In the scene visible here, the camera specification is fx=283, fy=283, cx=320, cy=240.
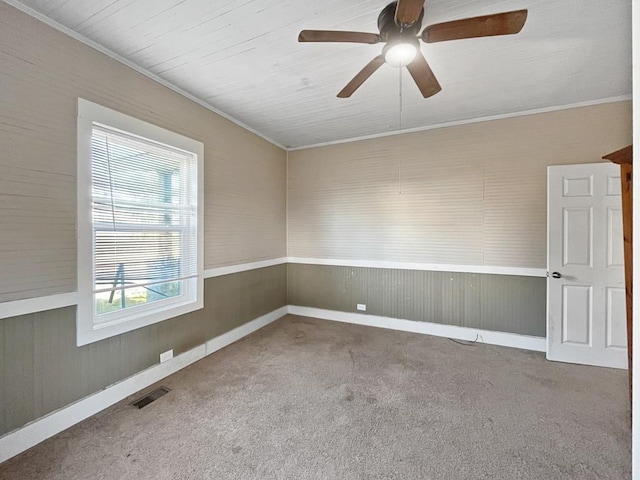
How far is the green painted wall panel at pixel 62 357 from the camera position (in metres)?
1.74

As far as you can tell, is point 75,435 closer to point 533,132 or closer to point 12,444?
point 12,444

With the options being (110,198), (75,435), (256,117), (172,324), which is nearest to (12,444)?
(75,435)

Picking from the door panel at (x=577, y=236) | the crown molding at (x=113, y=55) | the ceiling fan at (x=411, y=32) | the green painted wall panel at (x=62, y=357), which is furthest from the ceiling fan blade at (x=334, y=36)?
the door panel at (x=577, y=236)

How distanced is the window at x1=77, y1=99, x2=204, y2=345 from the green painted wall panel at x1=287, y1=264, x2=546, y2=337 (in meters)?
1.90

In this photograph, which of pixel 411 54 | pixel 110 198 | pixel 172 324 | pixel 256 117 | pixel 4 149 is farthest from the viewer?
pixel 256 117

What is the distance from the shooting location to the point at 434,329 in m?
3.72

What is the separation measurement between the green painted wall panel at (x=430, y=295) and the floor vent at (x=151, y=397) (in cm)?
240

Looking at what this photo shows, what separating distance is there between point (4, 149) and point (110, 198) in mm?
632

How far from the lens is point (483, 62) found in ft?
7.65

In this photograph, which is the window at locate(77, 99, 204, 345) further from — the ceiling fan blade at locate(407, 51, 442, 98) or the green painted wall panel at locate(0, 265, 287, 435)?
the ceiling fan blade at locate(407, 51, 442, 98)

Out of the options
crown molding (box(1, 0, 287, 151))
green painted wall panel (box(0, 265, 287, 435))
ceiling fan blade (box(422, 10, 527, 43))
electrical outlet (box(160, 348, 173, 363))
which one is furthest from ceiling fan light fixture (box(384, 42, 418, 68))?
electrical outlet (box(160, 348, 173, 363))

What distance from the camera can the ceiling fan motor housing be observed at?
5.53 ft

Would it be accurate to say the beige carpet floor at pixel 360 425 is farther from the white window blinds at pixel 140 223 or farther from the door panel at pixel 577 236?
the door panel at pixel 577 236

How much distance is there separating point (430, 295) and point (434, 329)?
44 centimetres
